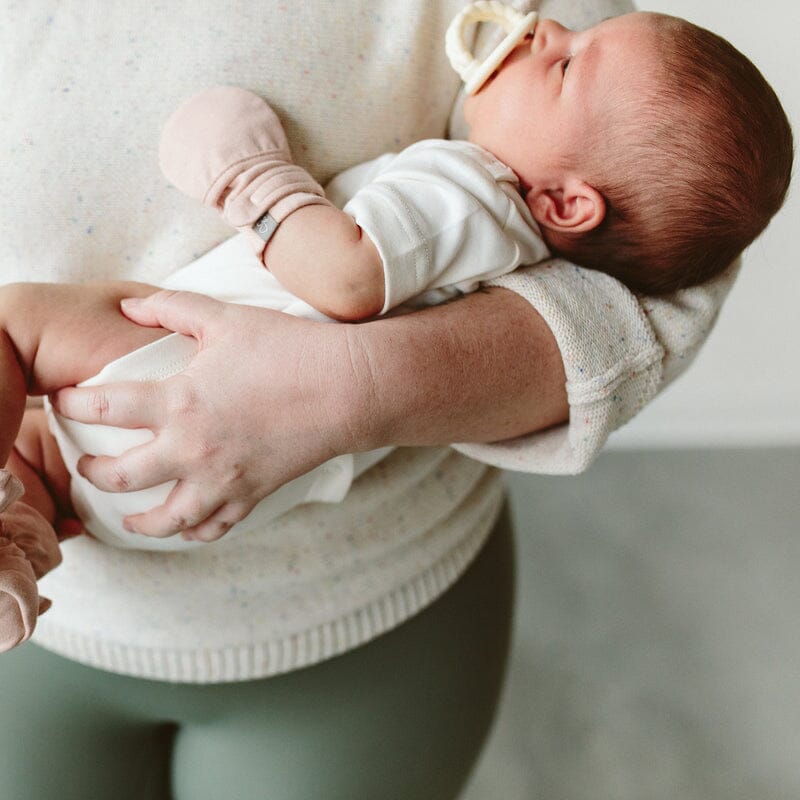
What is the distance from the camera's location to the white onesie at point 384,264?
69 cm

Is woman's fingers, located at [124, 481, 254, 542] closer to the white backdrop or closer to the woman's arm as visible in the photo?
the woman's arm

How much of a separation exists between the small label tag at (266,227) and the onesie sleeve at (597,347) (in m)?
0.18

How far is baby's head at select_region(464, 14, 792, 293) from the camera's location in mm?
762

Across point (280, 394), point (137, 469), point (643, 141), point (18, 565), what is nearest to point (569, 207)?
point (643, 141)

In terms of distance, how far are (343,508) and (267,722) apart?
0.81 feet

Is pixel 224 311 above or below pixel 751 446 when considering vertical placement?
above

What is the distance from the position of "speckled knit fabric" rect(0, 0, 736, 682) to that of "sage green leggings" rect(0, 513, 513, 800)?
0.04 m

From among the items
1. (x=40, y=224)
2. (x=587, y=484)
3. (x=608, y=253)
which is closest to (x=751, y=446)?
(x=587, y=484)

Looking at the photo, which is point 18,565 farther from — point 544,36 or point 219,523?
point 544,36

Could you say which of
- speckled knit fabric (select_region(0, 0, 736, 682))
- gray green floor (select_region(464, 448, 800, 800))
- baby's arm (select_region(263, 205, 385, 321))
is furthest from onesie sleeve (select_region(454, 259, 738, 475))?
gray green floor (select_region(464, 448, 800, 800))

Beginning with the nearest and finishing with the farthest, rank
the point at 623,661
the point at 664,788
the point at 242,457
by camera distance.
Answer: the point at 242,457 < the point at 664,788 < the point at 623,661

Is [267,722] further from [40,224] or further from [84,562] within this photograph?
[40,224]

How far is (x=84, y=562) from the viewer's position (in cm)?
87

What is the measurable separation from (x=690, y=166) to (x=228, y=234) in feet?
1.27
